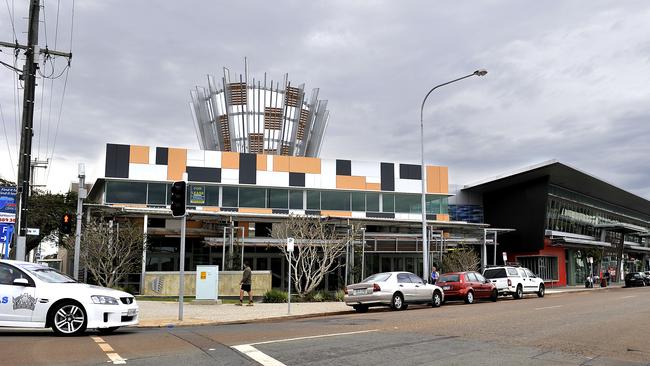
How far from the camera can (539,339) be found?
1223cm

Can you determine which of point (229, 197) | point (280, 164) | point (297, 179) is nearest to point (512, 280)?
point (297, 179)

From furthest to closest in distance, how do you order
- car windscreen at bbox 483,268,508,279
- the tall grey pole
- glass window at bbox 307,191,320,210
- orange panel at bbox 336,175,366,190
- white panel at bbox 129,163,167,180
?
orange panel at bbox 336,175,366,190
glass window at bbox 307,191,320,210
white panel at bbox 129,163,167,180
car windscreen at bbox 483,268,508,279
the tall grey pole

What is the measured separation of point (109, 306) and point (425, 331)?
6804mm

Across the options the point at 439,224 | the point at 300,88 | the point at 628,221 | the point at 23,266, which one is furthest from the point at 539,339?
the point at 628,221

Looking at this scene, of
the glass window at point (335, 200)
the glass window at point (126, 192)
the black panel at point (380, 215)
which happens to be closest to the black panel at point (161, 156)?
the glass window at point (126, 192)

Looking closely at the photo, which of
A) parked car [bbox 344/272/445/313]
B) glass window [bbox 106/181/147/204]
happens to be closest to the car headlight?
parked car [bbox 344/272/445/313]

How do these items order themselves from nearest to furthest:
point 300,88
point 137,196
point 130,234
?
point 130,234 → point 137,196 → point 300,88

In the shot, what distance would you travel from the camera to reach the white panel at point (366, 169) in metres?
44.3

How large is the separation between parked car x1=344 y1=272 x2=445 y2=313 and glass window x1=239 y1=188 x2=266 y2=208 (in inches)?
773

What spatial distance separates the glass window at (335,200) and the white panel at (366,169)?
6.25 ft

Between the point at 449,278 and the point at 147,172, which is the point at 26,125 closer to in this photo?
the point at 449,278

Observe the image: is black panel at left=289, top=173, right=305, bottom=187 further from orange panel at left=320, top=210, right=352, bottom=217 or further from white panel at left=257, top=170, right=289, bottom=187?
orange panel at left=320, top=210, right=352, bottom=217

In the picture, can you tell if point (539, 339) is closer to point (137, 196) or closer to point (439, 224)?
point (439, 224)

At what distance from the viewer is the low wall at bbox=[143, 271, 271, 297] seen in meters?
29.6
